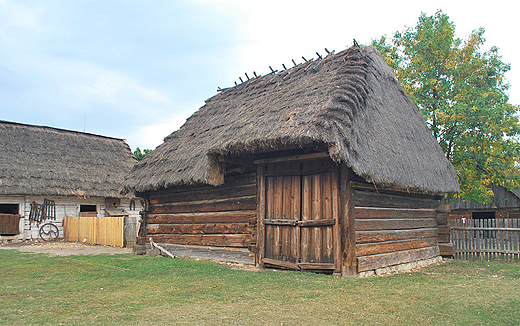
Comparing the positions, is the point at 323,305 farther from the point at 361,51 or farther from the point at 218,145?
the point at 361,51

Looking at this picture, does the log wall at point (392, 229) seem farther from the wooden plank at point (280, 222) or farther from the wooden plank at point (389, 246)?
the wooden plank at point (280, 222)

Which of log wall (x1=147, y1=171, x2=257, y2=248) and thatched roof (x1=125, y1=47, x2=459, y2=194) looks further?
log wall (x1=147, y1=171, x2=257, y2=248)

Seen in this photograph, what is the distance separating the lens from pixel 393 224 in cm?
949

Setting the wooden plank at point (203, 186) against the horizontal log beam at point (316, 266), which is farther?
the wooden plank at point (203, 186)

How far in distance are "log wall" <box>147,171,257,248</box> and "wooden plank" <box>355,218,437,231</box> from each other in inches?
102

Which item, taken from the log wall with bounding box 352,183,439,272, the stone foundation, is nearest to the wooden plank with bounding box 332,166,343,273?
the log wall with bounding box 352,183,439,272

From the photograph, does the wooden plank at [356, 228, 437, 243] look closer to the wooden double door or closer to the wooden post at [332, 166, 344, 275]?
the wooden post at [332, 166, 344, 275]

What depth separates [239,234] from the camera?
997cm

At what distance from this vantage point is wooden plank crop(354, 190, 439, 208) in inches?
331

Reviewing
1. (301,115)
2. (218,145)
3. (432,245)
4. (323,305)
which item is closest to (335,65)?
(301,115)

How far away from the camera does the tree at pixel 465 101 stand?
14.5 meters

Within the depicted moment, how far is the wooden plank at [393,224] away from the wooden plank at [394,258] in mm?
586

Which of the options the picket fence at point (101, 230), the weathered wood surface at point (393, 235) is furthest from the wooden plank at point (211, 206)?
the picket fence at point (101, 230)

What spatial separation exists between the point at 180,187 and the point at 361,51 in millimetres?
6354
